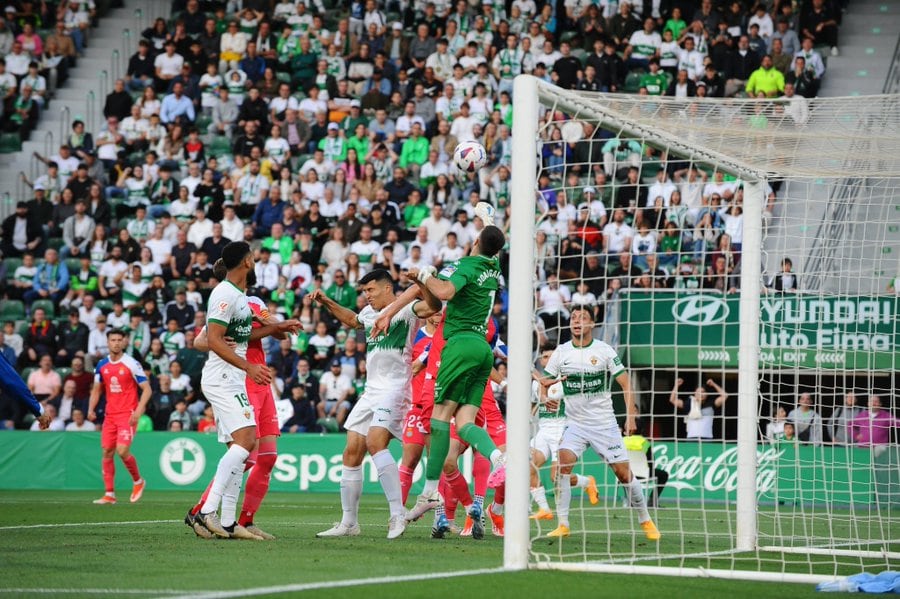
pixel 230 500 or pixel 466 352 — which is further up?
pixel 466 352

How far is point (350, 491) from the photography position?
37.5ft

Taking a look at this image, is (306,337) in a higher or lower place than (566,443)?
higher

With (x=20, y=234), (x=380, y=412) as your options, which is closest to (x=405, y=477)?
(x=380, y=412)

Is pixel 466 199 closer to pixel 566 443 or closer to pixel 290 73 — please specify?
pixel 290 73

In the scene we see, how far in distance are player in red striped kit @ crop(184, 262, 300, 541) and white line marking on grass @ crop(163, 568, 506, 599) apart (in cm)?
357

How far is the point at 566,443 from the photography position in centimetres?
1288

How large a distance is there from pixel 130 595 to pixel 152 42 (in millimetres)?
26230

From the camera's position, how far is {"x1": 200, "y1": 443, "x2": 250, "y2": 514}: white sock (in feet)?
35.2

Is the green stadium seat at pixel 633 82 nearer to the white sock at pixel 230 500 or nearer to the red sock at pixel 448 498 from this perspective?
the red sock at pixel 448 498

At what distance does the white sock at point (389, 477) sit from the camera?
11.3m

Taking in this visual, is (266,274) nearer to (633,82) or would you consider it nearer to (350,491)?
(633,82)

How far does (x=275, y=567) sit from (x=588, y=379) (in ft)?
17.1

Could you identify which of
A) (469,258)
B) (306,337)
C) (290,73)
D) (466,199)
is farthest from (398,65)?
(469,258)

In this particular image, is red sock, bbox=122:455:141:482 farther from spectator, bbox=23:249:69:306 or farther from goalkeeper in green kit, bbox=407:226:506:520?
spectator, bbox=23:249:69:306
